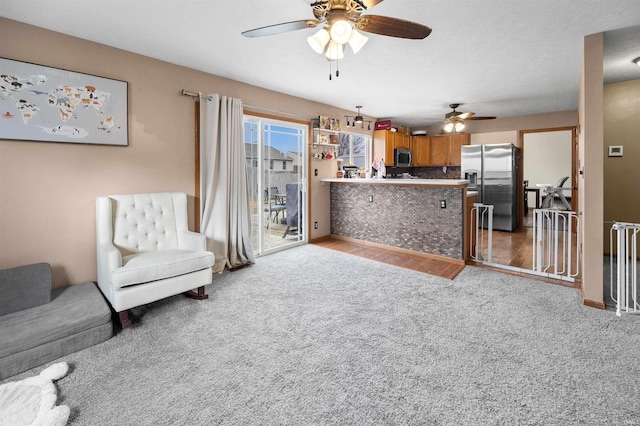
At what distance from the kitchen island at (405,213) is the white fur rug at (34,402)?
162 inches

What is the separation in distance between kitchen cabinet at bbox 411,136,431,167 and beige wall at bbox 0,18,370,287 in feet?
17.3

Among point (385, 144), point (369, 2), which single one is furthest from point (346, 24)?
point (385, 144)

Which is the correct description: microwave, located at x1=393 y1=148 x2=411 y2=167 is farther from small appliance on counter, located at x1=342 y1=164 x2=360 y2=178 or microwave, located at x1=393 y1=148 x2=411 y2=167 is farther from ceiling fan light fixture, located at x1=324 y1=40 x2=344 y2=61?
ceiling fan light fixture, located at x1=324 y1=40 x2=344 y2=61

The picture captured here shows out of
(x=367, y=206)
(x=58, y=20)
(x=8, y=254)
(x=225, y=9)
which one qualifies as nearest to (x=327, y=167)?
(x=367, y=206)

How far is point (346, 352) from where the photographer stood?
2.09 metres

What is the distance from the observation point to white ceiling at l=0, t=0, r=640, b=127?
2316 mm

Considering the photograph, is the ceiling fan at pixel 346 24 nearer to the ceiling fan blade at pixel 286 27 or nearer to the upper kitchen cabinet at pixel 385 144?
the ceiling fan blade at pixel 286 27

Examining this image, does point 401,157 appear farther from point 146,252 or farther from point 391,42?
point 146,252

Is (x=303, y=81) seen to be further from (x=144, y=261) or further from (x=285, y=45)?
(x=144, y=261)

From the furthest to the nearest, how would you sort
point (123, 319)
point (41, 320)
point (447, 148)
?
1. point (447, 148)
2. point (123, 319)
3. point (41, 320)

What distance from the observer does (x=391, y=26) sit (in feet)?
6.23

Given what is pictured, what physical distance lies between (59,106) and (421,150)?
6801mm

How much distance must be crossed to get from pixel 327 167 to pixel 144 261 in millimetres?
3695

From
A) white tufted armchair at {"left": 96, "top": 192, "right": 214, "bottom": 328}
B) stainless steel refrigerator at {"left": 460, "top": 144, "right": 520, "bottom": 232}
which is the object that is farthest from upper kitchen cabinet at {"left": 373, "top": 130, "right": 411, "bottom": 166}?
white tufted armchair at {"left": 96, "top": 192, "right": 214, "bottom": 328}
